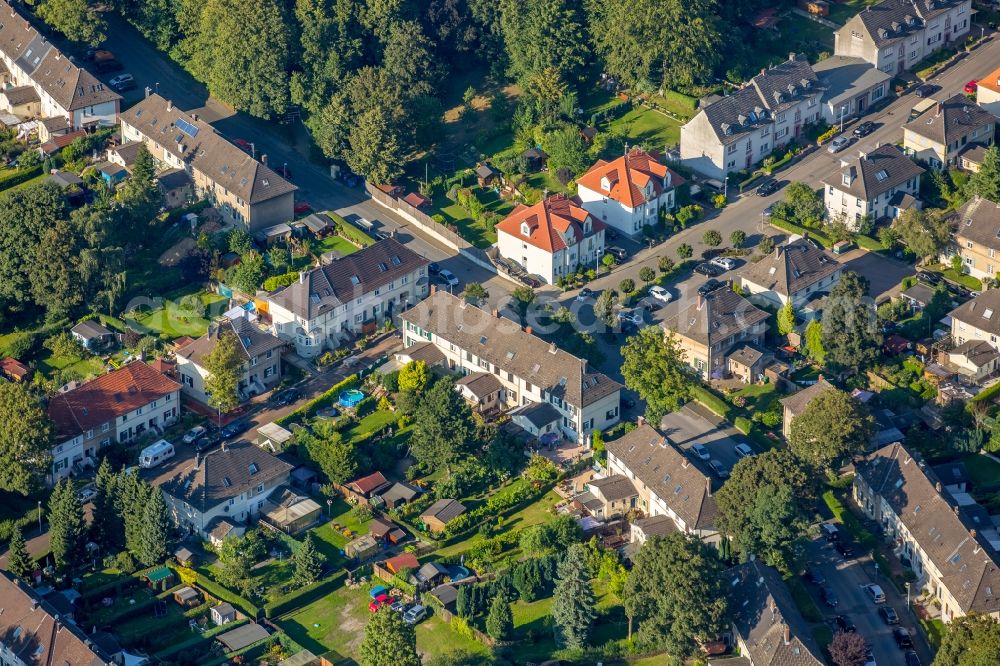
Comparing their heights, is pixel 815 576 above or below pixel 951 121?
below

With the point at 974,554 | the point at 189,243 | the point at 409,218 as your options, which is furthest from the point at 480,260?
the point at 974,554

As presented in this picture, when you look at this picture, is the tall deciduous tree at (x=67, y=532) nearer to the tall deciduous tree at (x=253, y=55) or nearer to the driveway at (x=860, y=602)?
the driveway at (x=860, y=602)

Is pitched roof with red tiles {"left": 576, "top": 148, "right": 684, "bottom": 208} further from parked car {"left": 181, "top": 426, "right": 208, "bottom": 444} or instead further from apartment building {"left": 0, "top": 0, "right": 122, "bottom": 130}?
apartment building {"left": 0, "top": 0, "right": 122, "bottom": 130}

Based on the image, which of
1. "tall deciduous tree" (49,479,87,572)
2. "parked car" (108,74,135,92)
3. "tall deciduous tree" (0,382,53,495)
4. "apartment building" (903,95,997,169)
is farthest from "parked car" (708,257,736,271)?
"parked car" (108,74,135,92)

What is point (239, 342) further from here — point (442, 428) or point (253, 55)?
point (253, 55)

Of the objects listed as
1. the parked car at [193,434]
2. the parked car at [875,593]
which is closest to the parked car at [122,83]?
the parked car at [193,434]

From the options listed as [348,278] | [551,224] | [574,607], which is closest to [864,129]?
[551,224]
